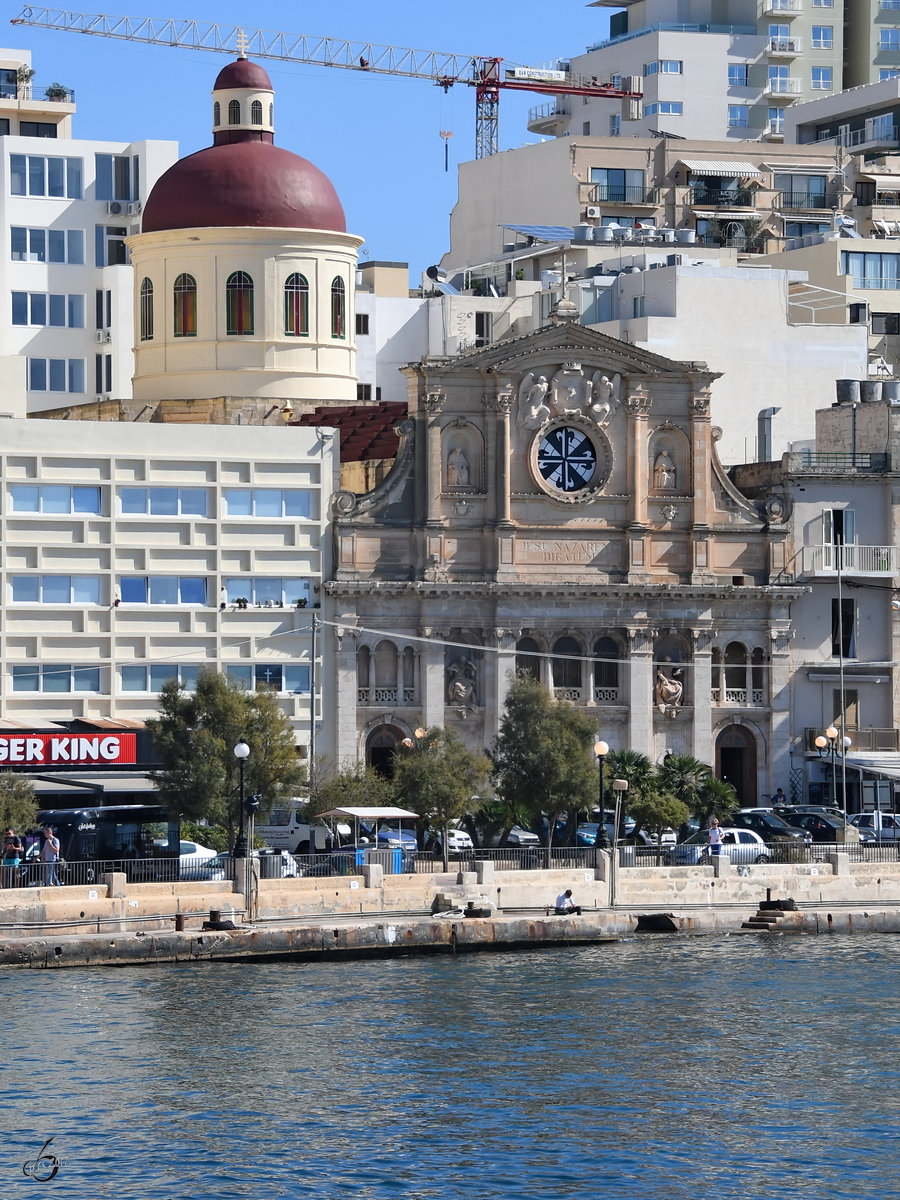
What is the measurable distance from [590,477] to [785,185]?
158ft

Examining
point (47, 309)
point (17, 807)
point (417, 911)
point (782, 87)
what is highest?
point (782, 87)

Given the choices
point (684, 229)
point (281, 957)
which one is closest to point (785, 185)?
point (684, 229)

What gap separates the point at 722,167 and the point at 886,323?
52.2ft

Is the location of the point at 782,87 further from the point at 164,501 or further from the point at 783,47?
the point at 164,501

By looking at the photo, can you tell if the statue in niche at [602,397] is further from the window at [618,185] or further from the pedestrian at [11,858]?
the window at [618,185]

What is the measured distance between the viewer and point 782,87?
14488 centimetres

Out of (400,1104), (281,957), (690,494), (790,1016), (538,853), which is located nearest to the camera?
(400,1104)

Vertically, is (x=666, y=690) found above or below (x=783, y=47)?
below

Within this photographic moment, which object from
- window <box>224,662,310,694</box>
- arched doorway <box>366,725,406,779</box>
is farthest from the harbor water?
arched doorway <box>366,725,406,779</box>

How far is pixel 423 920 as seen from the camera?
65.4 m

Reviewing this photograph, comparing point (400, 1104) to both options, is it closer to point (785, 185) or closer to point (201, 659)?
point (201, 659)

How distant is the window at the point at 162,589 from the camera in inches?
3364

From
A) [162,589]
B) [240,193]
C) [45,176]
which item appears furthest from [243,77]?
[162,589]

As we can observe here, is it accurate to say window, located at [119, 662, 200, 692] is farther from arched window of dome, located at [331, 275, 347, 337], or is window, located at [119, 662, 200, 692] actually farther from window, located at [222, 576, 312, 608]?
arched window of dome, located at [331, 275, 347, 337]
